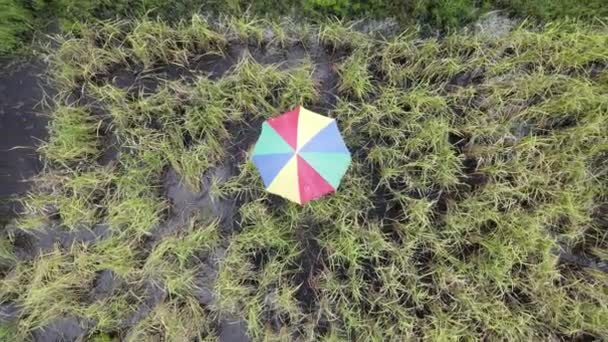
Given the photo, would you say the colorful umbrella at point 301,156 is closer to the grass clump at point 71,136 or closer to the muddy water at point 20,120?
the grass clump at point 71,136

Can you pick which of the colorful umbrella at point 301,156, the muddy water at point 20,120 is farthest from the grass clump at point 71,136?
the colorful umbrella at point 301,156

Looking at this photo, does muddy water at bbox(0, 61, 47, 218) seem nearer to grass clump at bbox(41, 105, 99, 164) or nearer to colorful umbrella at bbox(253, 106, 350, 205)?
grass clump at bbox(41, 105, 99, 164)

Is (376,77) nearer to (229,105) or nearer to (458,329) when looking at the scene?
(229,105)

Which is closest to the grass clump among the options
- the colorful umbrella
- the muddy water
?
the muddy water

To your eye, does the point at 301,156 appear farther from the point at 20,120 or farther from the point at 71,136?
the point at 20,120

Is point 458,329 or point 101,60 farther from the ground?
point 101,60

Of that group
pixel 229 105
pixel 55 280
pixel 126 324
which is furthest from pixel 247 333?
pixel 229 105
